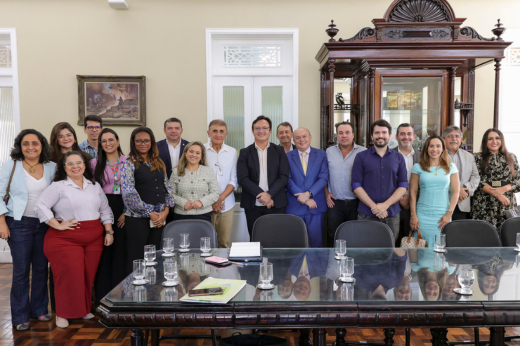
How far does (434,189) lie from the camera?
3.66 m

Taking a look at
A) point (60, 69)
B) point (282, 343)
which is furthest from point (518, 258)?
point (60, 69)

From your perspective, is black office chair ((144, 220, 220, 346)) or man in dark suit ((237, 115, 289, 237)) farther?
man in dark suit ((237, 115, 289, 237))

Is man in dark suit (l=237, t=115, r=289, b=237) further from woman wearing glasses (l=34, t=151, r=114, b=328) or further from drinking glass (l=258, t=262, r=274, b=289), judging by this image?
drinking glass (l=258, t=262, r=274, b=289)

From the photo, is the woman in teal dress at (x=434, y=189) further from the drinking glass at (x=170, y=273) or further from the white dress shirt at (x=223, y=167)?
the drinking glass at (x=170, y=273)

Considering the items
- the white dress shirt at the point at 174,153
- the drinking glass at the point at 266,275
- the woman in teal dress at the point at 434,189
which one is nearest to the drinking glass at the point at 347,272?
the drinking glass at the point at 266,275

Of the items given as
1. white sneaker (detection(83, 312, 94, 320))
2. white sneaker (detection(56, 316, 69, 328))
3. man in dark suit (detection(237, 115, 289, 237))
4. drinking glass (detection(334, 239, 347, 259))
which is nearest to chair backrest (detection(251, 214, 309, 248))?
drinking glass (detection(334, 239, 347, 259))

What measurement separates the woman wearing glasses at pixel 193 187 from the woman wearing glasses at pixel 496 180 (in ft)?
8.92

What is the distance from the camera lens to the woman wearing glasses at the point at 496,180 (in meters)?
4.02

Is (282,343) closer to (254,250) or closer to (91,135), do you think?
(254,250)

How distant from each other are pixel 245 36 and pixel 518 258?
3.78m

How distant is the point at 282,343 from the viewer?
1881mm

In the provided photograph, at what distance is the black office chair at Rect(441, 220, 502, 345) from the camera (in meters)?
2.96

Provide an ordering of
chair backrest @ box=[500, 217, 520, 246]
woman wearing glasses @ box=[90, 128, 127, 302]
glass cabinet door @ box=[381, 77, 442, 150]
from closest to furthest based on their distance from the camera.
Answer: chair backrest @ box=[500, 217, 520, 246] → woman wearing glasses @ box=[90, 128, 127, 302] → glass cabinet door @ box=[381, 77, 442, 150]

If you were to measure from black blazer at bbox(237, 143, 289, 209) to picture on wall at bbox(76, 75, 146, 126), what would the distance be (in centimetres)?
171
